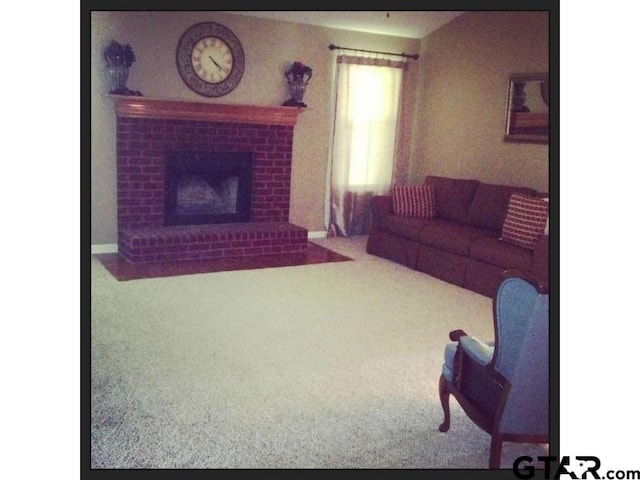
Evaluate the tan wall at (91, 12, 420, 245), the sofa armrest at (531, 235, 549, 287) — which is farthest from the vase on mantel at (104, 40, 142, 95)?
the sofa armrest at (531, 235, 549, 287)

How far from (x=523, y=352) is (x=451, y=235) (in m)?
3.03

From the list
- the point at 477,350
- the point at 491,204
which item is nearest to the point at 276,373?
→ the point at 477,350

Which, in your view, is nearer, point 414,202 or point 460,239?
point 460,239

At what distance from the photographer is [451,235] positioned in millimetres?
4859

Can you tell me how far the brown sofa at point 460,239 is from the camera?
4391mm

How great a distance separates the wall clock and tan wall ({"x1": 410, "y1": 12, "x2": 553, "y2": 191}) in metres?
2.13

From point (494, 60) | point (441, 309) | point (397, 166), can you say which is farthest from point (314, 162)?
point (441, 309)

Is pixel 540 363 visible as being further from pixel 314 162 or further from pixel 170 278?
pixel 314 162

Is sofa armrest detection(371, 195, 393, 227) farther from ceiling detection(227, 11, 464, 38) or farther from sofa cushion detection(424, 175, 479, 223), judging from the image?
ceiling detection(227, 11, 464, 38)

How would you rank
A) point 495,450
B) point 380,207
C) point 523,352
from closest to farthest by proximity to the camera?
point 523,352 → point 495,450 → point 380,207

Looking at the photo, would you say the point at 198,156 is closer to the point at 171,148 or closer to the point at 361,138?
the point at 171,148

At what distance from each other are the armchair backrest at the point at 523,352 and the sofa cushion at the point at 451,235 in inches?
107

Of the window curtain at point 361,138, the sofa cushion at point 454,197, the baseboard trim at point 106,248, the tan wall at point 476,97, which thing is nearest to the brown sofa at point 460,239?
the sofa cushion at point 454,197

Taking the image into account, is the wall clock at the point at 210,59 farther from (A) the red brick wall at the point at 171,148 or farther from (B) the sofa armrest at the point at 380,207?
(B) the sofa armrest at the point at 380,207
